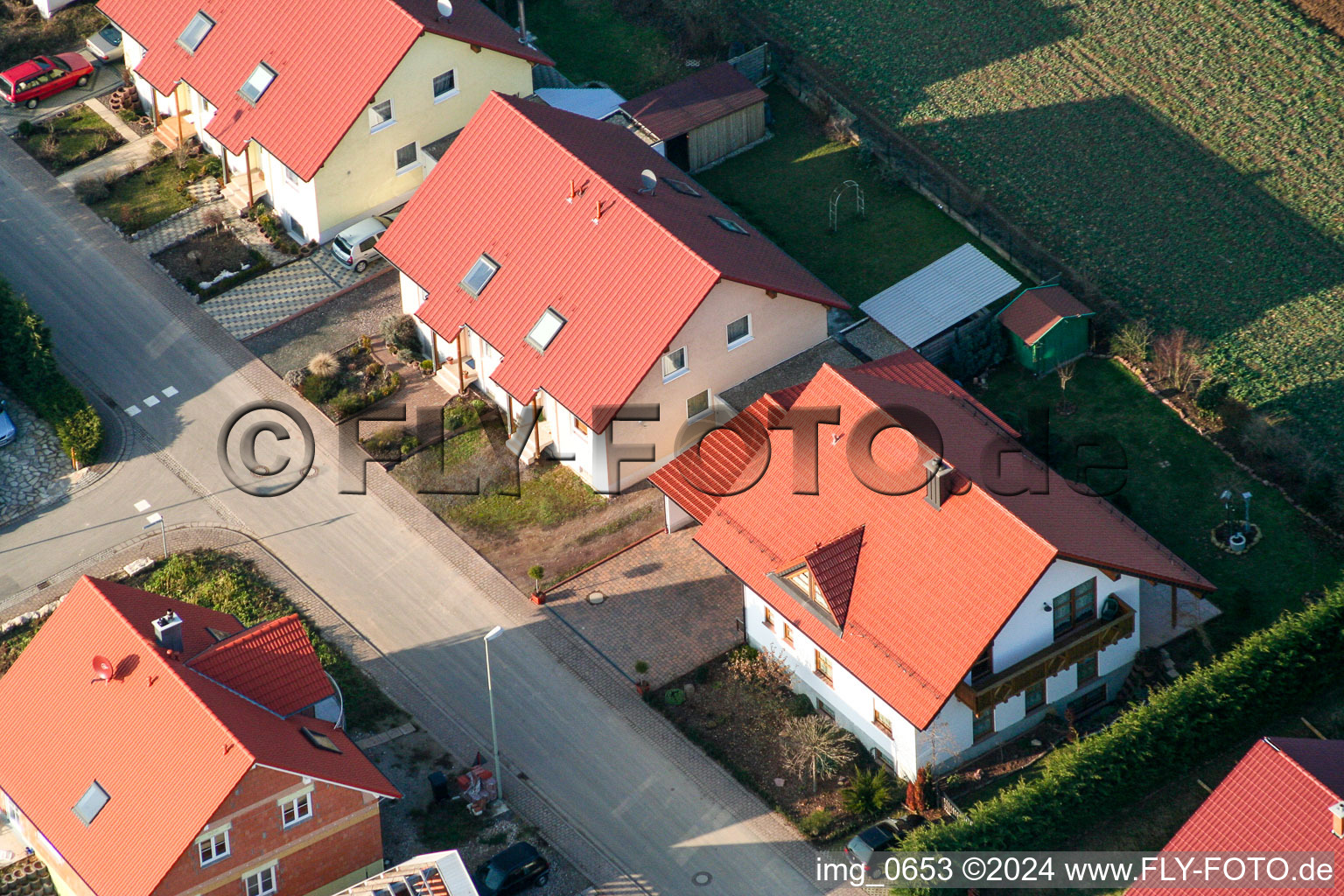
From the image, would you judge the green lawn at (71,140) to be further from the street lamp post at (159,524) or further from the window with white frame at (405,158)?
the street lamp post at (159,524)

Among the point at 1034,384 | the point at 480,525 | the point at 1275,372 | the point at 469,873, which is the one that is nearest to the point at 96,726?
the point at 469,873

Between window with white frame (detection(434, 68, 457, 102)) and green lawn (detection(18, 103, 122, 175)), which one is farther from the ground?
window with white frame (detection(434, 68, 457, 102))

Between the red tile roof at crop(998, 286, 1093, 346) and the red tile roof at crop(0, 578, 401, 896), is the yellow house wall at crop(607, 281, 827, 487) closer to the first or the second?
the red tile roof at crop(998, 286, 1093, 346)

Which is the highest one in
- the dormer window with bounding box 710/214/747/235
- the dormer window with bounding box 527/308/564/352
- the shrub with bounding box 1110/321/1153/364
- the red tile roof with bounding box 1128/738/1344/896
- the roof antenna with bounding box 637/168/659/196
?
the shrub with bounding box 1110/321/1153/364

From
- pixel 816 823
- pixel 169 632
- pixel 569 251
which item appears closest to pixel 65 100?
pixel 569 251

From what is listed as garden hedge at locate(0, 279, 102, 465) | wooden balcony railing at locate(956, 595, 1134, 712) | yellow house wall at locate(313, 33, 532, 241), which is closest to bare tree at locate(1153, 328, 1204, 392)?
wooden balcony railing at locate(956, 595, 1134, 712)

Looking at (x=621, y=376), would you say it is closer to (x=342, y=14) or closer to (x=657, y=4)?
(x=342, y=14)
